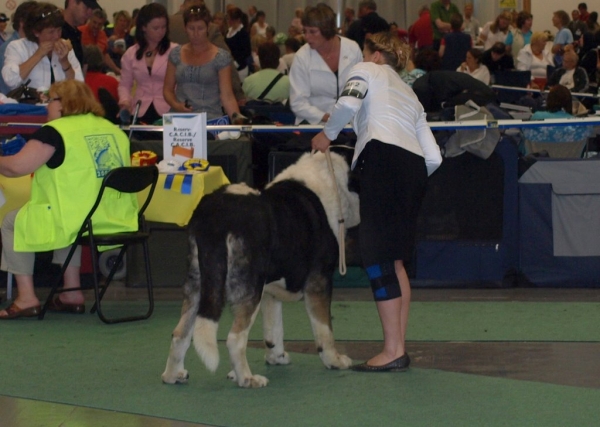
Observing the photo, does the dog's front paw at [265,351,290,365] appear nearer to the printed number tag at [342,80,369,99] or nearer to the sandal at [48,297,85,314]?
the printed number tag at [342,80,369,99]

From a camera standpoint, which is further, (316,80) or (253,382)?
(316,80)

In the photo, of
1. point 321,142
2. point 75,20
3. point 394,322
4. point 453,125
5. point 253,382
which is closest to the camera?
point 253,382

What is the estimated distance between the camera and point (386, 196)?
4.63 m

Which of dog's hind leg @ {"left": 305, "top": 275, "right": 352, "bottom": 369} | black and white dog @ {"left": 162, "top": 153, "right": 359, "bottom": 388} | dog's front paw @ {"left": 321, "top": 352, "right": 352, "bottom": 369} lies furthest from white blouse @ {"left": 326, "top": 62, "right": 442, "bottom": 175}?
dog's front paw @ {"left": 321, "top": 352, "right": 352, "bottom": 369}

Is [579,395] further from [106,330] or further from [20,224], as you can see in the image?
[20,224]

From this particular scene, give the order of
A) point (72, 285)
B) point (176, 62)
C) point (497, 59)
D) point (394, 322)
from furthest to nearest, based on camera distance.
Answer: point (497, 59), point (176, 62), point (72, 285), point (394, 322)

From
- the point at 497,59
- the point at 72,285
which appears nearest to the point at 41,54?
the point at 72,285

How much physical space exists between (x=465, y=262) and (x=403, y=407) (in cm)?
303

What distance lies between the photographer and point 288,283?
4.66 metres

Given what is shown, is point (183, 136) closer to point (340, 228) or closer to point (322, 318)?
point (340, 228)

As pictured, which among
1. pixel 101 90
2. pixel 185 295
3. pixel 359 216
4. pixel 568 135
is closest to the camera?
pixel 185 295

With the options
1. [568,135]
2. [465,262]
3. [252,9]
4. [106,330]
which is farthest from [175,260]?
[252,9]

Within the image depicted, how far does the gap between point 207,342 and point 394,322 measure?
3.30 ft

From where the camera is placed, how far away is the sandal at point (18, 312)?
20.0ft
